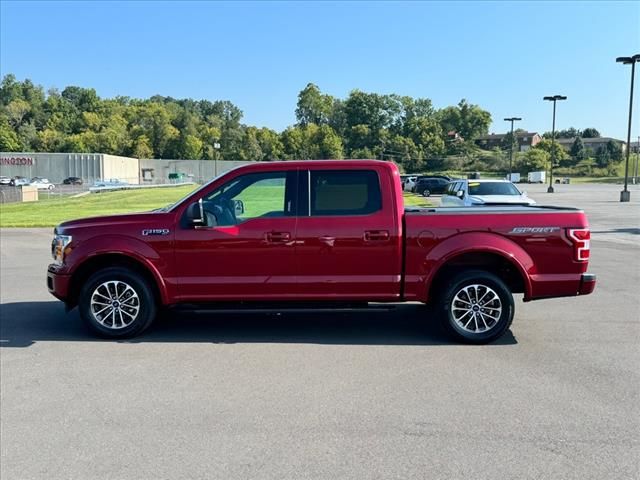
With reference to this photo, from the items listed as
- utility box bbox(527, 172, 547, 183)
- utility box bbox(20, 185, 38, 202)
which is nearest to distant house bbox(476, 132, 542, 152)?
utility box bbox(527, 172, 547, 183)

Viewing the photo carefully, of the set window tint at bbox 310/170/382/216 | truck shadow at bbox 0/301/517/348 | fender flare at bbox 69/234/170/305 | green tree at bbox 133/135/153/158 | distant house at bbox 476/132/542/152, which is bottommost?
truck shadow at bbox 0/301/517/348

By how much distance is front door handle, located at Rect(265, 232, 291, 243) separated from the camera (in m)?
5.96

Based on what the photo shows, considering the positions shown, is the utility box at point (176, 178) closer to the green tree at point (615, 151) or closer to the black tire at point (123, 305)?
the green tree at point (615, 151)

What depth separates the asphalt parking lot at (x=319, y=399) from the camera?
3.51 metres

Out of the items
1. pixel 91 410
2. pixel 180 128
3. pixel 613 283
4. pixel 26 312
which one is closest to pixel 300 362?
pixel 91 410

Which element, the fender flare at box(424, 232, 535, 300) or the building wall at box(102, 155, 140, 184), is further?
the building wall at box(102, 155, 140, 184)

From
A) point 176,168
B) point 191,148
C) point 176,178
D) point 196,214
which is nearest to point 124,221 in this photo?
point 196,214

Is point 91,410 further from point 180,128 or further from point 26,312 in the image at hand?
point 180,128

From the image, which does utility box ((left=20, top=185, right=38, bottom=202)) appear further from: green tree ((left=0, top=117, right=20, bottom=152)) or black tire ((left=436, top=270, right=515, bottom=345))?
Answer: green tree ((left=0, top=117, right=20, bottom=152))

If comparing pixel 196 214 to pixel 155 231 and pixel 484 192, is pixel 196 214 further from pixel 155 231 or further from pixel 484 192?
pixel 484 192

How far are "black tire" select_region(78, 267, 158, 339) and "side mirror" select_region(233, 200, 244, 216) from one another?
1312 millimetres

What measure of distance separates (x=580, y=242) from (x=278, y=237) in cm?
326

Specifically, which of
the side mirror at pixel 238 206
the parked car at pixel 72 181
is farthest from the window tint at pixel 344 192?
the parked car at pixel 72 181

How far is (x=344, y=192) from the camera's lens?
20.0 feet
